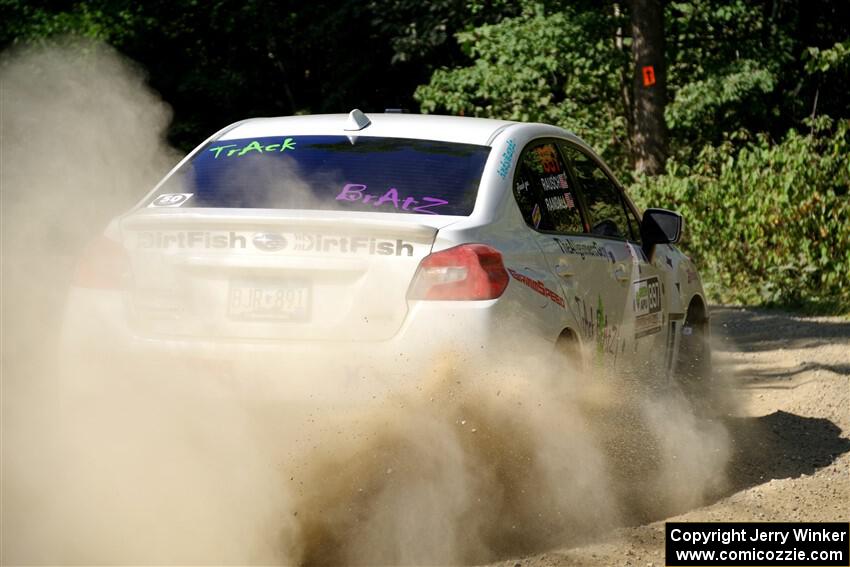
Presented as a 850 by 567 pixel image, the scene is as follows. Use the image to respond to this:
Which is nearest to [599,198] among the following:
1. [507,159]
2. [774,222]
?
[507,159]

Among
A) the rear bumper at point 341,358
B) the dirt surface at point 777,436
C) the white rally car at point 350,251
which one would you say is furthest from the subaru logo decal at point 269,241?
the dirt surface at point 777,436

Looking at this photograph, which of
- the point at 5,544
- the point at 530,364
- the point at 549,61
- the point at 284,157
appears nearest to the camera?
the point at 5,544

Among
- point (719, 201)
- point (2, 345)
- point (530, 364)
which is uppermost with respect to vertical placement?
point (530, 364)

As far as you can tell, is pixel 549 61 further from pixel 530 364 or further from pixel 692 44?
pixel 530 364

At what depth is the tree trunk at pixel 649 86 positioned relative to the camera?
18.8m

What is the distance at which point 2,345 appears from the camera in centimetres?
779

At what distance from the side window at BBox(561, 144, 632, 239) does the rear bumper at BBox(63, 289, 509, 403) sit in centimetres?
172

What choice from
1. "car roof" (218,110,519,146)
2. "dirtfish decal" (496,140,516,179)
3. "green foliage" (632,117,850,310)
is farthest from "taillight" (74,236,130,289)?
"green foliage" (632,117,850,310)

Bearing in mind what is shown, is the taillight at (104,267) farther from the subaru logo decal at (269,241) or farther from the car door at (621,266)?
the car door at (621,266)

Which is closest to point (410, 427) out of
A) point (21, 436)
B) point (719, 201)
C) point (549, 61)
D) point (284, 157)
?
point (284, 157)

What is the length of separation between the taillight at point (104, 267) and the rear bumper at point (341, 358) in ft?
1.06

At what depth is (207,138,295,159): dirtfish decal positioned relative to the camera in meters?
5.47

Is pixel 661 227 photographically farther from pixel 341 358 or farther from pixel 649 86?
pixel 649 86

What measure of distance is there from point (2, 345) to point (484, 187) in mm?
3927
